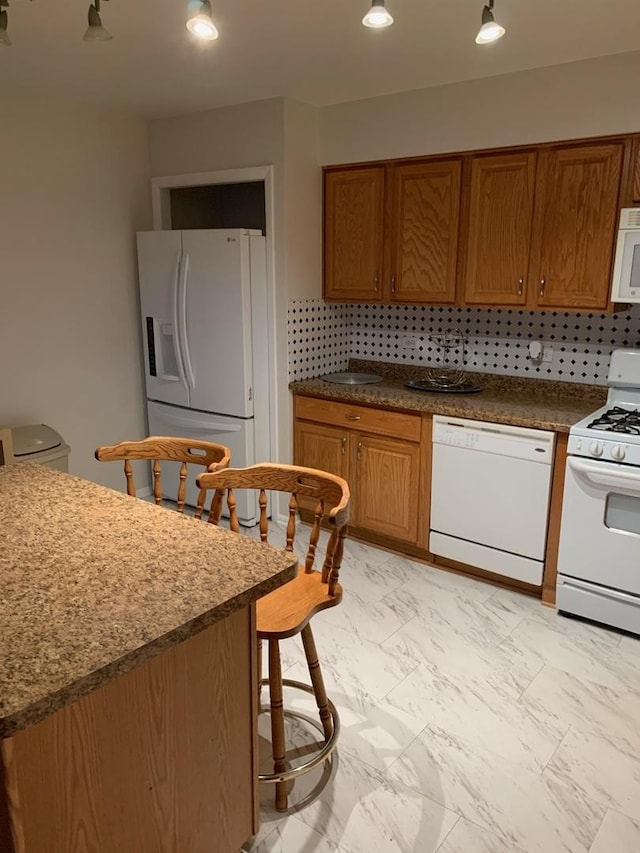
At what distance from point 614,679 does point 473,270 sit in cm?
200

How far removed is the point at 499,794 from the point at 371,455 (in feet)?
6.10

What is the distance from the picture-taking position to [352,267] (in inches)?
147

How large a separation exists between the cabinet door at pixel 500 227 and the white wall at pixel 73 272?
206 centimetres

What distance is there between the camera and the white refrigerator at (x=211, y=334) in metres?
3.54

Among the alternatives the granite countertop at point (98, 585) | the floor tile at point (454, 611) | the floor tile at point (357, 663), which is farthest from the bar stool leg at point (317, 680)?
the floor tile at point (454, 611)

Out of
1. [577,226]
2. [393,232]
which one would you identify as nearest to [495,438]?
[577,226]

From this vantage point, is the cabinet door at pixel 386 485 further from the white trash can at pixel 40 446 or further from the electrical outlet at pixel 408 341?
the white trash can at pixel 40 446

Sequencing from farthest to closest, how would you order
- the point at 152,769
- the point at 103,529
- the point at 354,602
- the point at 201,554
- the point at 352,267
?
the point at 352,267 < the point at 354,602 < the point at 103,529 < the point at 201,554 < the point at 152,769

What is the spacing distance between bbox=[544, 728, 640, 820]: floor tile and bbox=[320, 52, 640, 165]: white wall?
2.47 metres

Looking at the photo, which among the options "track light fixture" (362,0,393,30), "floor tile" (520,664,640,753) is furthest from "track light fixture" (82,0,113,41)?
"floor tile" (520,664,640,753)

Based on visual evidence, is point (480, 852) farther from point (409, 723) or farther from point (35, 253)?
point (35, 253)

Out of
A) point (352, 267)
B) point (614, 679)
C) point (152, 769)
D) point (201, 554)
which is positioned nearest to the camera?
point (152, 769)

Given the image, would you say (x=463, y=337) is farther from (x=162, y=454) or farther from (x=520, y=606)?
(x=162, y=454)

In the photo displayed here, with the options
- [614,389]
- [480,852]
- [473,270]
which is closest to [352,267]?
[473,270]
